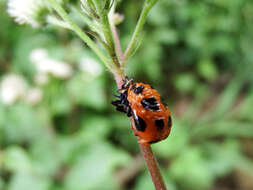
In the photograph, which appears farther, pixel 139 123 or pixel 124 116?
pixel 124 116

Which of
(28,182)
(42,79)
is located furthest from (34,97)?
(28,182)

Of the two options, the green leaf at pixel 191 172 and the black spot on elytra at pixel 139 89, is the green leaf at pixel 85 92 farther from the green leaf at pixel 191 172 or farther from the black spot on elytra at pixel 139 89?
the black spot on elytra at pixel 139 89

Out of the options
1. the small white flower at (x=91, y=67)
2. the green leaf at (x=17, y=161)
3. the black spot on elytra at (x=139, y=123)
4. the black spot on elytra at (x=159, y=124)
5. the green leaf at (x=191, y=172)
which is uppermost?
the black spot on elytra at (x=139, y=123)

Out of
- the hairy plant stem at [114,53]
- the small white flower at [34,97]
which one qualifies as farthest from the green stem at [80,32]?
the small white flower at [34,97]

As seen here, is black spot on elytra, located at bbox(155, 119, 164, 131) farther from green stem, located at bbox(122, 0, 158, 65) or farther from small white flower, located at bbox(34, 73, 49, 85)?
small white flower, located at bbox(34, 73, 49, 85)

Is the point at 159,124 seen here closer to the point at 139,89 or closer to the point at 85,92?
the point at 139,89

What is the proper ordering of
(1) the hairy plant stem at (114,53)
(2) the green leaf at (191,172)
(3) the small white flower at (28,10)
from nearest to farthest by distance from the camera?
(1) the hairy plant stem at (114,53) → (3) the small white flower at (28,10) → (2) the green leaf at (191,172)

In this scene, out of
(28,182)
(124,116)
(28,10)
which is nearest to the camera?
(28,10)
